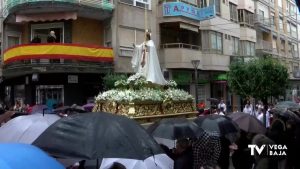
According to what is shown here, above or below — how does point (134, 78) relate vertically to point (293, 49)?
below

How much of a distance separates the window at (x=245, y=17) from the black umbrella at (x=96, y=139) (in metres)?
38.2

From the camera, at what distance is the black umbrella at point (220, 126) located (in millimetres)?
7668

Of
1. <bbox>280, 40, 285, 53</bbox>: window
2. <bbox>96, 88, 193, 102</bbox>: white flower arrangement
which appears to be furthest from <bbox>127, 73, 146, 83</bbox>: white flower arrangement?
<bbox>280, 40, 285, 53</bbox>: window

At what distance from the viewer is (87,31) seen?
27000 mm

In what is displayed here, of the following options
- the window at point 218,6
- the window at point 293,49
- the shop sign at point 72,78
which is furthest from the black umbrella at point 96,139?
the window at point 293,49

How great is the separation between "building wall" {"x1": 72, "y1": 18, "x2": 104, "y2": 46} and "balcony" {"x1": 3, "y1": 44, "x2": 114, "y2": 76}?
170 centimetres

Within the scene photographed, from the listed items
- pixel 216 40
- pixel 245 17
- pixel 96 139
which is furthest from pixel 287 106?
pixel 245 17

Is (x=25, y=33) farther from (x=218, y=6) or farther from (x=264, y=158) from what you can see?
(x=264, y=158)

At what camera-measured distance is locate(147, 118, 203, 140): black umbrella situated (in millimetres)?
6664

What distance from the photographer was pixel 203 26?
34188 mm

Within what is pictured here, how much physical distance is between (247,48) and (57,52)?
22870 mm

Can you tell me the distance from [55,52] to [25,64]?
2.01 m

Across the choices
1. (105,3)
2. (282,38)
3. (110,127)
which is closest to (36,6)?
(105,3)

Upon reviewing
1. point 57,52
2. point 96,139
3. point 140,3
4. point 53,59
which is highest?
point 140,3
